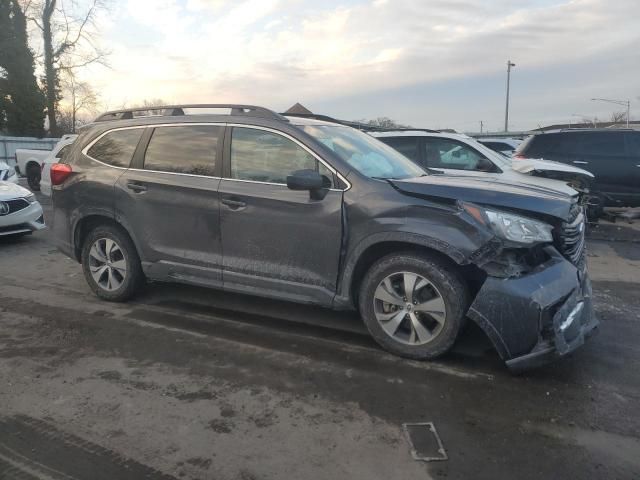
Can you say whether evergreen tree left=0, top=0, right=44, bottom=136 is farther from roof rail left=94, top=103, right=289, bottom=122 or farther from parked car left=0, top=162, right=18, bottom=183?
roof rail left=94, top=103, right=289, bottom=122

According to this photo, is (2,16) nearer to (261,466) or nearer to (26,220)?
(26,220)

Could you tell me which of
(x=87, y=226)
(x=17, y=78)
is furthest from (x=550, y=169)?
(x=17, y=78)

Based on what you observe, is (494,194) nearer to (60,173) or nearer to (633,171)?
(60,173)

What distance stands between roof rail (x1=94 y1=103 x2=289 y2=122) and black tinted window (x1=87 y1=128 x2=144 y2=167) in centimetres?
23

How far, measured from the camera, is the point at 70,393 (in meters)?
3.46

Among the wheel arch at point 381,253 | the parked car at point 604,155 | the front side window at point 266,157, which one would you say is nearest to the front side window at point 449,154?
the parked car at point 604,155

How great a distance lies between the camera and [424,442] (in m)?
2.90

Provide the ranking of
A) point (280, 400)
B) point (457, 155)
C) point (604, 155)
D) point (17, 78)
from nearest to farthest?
point (280, 400) → point (457, 155) → point (604, 155) → point (17, 78)

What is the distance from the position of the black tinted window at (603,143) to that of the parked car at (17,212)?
402 inches

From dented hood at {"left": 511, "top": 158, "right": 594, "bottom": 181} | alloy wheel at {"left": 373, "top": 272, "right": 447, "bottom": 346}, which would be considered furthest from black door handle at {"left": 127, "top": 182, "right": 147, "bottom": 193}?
dented hood at {"left": 511, "top": 158, "right": 594, "bottom": 181}

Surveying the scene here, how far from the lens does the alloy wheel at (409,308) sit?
12.4ft

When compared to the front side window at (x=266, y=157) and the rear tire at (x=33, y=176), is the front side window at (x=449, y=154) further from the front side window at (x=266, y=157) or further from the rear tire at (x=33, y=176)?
the rear tire at (x=33, y=176)

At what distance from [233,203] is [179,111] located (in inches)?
50.6

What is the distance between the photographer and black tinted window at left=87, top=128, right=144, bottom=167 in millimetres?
5109
